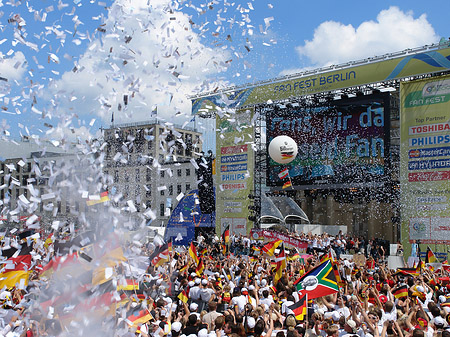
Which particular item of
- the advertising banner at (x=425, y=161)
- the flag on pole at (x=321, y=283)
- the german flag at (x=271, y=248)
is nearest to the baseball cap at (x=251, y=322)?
the flag on pole at (x=321, y=283)

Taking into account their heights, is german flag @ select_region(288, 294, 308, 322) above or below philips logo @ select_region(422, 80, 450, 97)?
below

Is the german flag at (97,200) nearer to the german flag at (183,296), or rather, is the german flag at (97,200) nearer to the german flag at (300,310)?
the german flag at (183,296)

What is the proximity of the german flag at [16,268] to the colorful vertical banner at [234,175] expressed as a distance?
18127 millimetres

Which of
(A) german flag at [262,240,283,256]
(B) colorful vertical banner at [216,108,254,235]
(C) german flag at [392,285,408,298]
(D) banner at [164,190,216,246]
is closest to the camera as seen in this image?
(C) german flag at [392,285,408,298]

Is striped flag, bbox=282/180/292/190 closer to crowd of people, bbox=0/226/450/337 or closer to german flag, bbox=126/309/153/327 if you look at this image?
crowd of people, bbox=0/226/450/337

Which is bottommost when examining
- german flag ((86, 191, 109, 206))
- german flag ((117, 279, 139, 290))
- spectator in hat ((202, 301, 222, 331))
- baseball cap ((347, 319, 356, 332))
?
spectator in hat ((202, 301, 222, 331))

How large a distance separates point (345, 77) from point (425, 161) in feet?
17.5

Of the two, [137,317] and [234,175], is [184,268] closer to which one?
[137,317]

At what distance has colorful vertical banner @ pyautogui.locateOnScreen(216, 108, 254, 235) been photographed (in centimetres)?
2569

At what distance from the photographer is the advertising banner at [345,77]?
19219 millimetres

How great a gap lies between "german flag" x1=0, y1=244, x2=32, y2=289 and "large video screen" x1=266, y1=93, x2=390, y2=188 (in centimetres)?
1719

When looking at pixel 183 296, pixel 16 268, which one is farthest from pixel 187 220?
pixel 16 268

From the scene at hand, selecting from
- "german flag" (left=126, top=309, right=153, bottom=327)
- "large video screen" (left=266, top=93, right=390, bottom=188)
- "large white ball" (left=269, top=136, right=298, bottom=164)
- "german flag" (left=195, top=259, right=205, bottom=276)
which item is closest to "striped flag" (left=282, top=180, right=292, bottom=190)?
"large video screen" (left=266, top=93, right=390, bottom=188)

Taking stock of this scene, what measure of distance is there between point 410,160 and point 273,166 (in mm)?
7932
